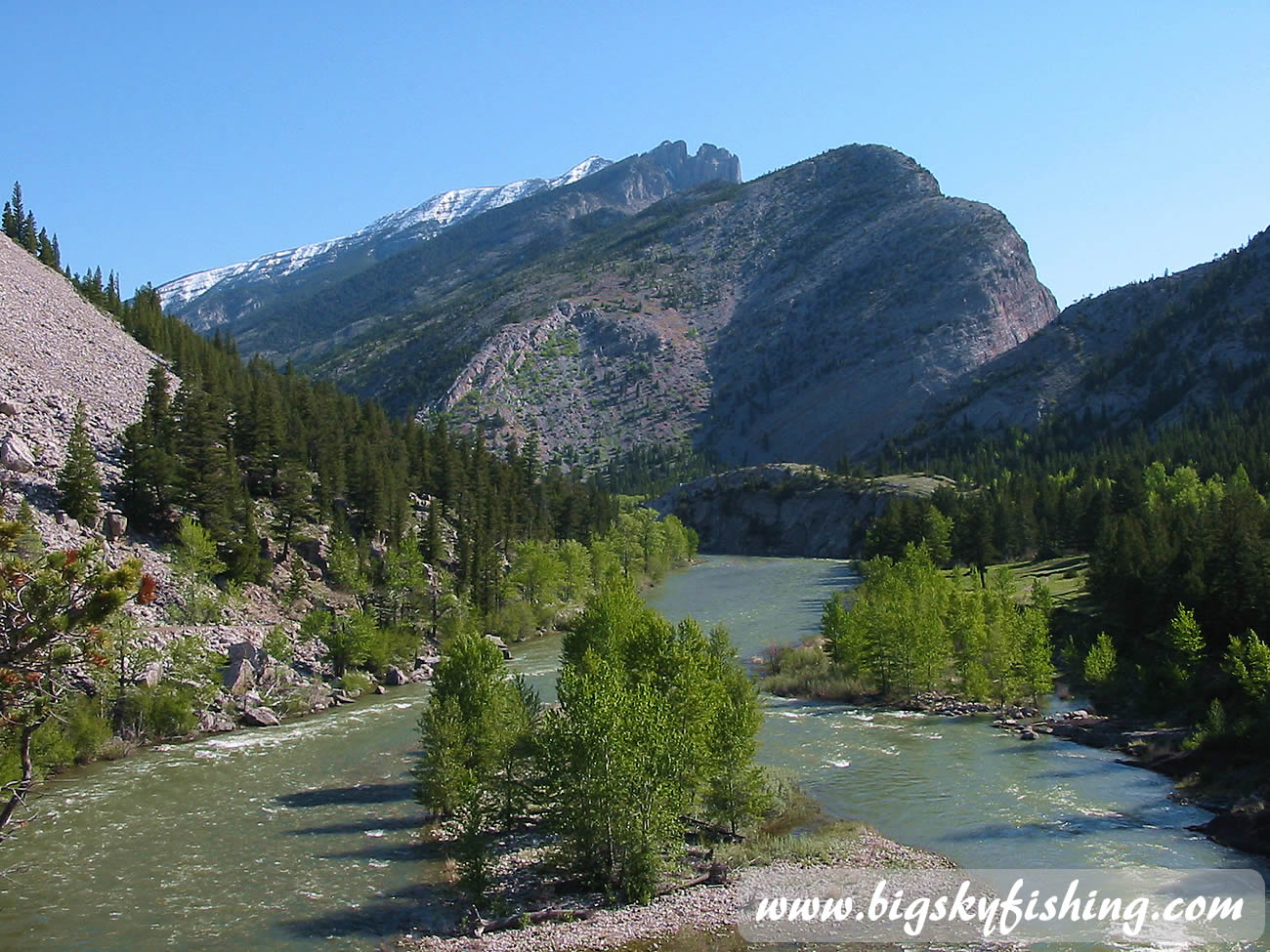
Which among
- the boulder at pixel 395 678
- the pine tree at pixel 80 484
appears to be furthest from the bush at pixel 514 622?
the pine tree at pixel 80 484

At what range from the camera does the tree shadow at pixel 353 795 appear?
3622 centimetres

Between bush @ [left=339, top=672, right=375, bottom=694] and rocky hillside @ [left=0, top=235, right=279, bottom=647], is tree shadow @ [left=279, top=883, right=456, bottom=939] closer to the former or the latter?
rocky hillside @ [left=0, top=235, right=279, bottom=647]

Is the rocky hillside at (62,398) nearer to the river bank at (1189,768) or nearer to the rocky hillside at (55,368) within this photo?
the rocky hillside at (55,368)

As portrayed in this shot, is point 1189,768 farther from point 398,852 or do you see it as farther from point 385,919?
point 385,919

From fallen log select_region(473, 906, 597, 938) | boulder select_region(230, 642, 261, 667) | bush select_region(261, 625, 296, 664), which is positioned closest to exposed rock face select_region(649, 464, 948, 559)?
bush select_region(261, 625, 296, 664)

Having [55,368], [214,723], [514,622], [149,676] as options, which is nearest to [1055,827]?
[214,723]

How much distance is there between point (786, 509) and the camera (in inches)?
7156

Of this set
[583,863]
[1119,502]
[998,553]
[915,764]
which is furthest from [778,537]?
[583,863]

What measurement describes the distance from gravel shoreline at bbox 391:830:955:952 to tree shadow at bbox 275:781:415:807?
1269 cm

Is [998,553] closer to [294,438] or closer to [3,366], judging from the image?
[294,438]

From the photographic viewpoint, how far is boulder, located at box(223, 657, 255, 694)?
170ft

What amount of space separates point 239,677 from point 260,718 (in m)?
3.72

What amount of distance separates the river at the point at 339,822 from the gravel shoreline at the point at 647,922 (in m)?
2.21

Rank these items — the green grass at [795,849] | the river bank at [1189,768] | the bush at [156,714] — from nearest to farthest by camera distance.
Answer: the green grass at [795,849], the river bank at [1189,768], the bush at [156,714]
